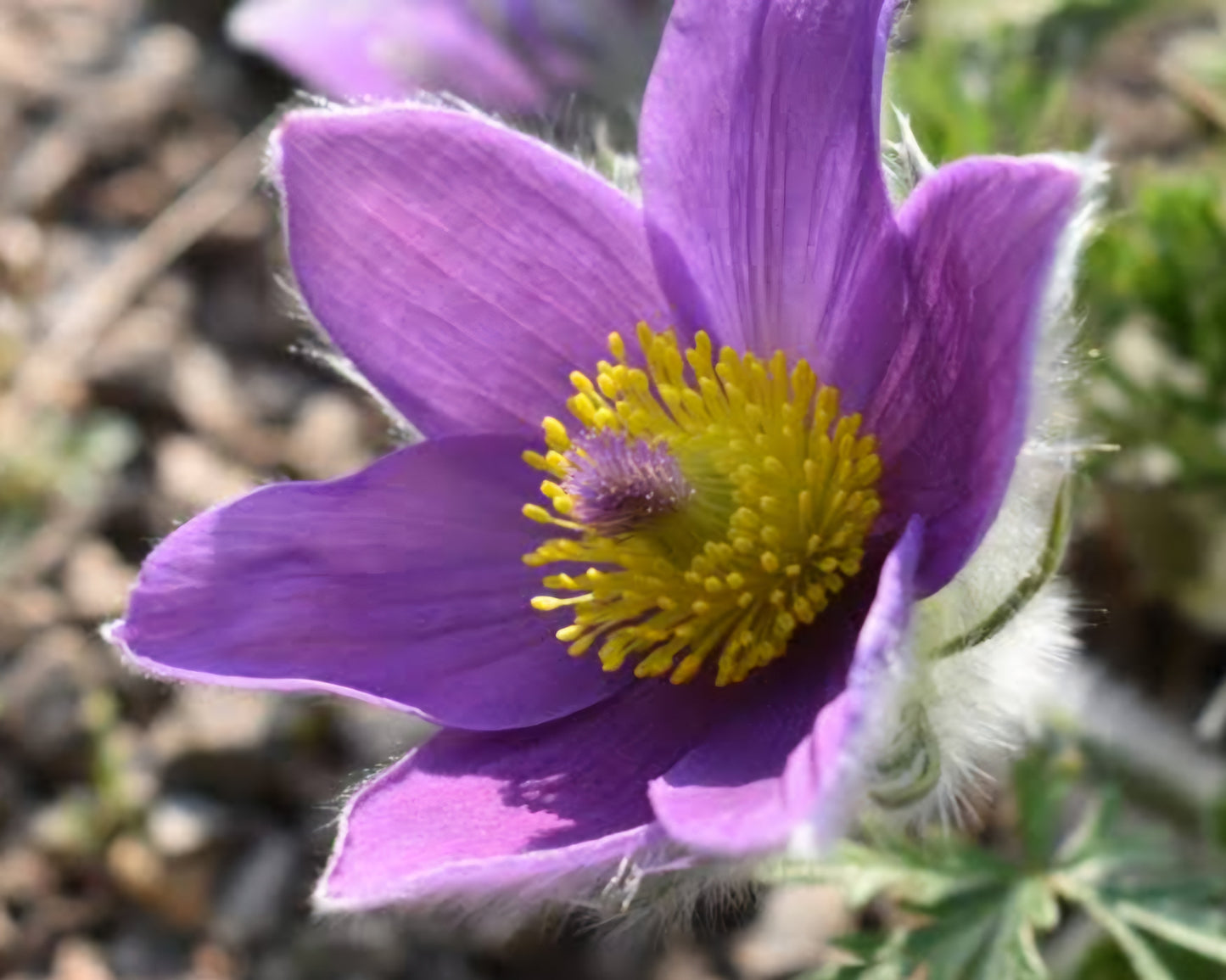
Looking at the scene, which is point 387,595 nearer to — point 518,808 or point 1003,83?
point 518,808

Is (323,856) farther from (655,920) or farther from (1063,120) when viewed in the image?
(1063,120)

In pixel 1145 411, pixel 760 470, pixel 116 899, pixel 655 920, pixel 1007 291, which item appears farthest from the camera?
pixel 116 899

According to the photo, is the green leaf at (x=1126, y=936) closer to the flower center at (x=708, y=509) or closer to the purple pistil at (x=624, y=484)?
the flower center at (x=708, y=509)

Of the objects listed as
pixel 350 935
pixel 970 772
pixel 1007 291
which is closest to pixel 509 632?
pixel 970 772

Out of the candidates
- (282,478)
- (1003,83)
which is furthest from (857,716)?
(1003,83)

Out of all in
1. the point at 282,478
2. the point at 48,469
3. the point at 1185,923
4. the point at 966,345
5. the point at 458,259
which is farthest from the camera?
the point at 48,469

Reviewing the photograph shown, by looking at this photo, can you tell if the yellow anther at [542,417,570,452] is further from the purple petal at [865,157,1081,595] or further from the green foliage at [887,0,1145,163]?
the green foliage at [887,0,1145,163]
